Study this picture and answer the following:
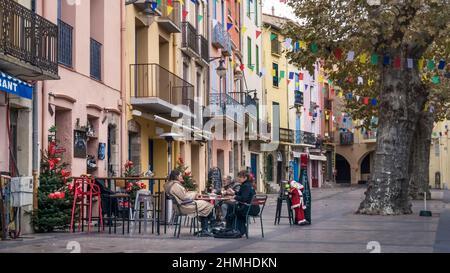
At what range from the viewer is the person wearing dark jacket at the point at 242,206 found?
1470 centimetres

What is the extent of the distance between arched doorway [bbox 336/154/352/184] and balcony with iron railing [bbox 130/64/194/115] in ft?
157

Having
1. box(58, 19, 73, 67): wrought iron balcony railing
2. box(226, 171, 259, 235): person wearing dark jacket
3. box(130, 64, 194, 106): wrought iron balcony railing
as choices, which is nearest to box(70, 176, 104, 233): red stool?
box(226, 171, 259, 235): person wearing dark jacket

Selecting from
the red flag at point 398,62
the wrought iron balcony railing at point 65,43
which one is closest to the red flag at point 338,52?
the red flag at point 398,62

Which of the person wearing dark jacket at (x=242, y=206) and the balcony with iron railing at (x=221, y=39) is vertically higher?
the balcony with iron railing at (x=221, y=39)

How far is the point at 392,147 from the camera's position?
2294cm

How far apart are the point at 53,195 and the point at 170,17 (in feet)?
36.0

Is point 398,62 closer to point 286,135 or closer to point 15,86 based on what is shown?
point 15,86

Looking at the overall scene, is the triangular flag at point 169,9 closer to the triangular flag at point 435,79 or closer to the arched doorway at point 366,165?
the triangular flag at point 435,79

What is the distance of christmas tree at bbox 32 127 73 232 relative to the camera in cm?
1554

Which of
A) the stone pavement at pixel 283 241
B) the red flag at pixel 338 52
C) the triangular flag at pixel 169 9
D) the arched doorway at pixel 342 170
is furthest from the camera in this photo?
the arched doorway at pixel 342 170

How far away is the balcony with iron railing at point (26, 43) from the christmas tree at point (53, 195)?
5.12ft
